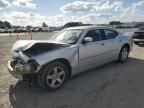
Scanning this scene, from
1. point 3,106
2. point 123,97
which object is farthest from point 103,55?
point 3,106

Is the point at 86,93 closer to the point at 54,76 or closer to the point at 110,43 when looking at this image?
the point at 54,76

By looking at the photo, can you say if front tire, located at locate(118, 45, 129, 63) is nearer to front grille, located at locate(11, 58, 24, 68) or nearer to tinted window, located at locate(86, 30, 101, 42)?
tinted window, located at locate(86, 30, 101, 42)

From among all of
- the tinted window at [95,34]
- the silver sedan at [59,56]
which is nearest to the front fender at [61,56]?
the silver sedan at [59,56]

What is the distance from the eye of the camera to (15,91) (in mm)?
4352

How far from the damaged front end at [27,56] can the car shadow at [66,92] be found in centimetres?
51

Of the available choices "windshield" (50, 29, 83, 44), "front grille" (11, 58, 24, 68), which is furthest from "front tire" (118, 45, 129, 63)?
"front grille" (11, 58, 24, 68)

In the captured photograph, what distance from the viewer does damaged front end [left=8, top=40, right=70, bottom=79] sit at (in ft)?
12.8

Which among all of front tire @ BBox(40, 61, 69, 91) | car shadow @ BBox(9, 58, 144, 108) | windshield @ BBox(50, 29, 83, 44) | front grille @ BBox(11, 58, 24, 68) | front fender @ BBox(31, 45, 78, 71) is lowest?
car shadow @ BBox(9, 58, 144, 108)

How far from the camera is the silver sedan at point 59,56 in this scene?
3962 millimetres

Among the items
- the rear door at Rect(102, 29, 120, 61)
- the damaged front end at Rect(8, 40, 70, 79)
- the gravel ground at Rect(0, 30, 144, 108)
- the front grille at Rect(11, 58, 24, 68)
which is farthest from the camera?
the rear door at Rect(102, 29, 120, 61)

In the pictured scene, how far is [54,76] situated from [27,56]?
2.72 feet

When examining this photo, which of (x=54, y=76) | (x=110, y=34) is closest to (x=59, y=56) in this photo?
(x=54, y=76)

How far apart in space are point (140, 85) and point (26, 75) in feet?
9.78

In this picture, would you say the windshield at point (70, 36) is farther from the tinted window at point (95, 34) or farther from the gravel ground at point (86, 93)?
the gravel ground at point (86, 93)
